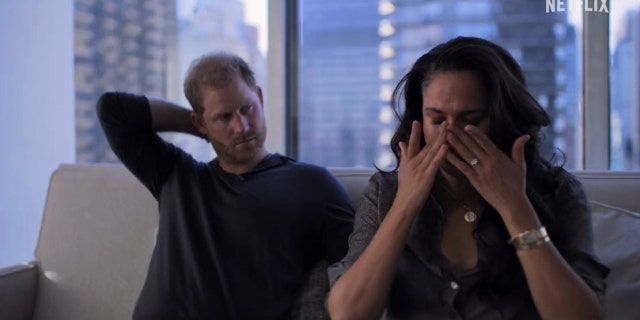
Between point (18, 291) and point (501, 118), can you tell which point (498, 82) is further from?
point (18, 291)

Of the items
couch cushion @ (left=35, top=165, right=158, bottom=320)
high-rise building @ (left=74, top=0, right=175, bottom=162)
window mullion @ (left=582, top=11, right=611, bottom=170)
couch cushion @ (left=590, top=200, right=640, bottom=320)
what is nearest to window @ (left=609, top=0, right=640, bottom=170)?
window mullion @ (left=582, top=11, right=611, bottom=170)

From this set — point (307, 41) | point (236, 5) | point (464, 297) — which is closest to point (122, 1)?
point (236, 5)

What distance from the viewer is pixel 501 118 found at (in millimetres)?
1175

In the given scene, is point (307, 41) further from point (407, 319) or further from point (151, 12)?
point (407, 319)

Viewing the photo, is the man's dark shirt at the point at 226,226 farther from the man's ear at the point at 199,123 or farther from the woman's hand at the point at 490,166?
the woman's hand at the point at 490,166

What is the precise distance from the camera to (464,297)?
3.90 ft

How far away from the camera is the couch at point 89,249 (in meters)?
1.87

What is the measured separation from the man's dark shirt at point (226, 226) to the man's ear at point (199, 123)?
→ 0.09m

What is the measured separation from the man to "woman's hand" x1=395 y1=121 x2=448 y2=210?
0.45 m

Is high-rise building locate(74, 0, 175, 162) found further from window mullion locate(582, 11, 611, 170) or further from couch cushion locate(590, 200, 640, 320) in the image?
couch cushion locate(590, 200, 640, 320)

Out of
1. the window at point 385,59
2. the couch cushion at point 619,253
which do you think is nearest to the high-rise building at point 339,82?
the window at point 385,59

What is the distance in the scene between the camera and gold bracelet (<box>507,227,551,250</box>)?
3.54 feet

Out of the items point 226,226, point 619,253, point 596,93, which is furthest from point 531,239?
point 596,93

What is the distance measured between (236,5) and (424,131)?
1.58 m
